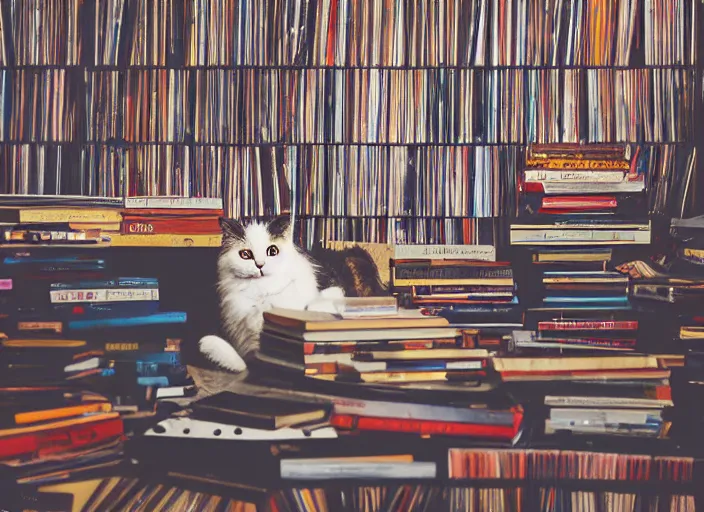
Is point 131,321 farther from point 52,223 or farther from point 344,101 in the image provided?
point 344,101

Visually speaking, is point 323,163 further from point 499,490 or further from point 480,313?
point 499,490

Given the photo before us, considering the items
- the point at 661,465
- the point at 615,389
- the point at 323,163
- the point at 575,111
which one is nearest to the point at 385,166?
the point at 323,163

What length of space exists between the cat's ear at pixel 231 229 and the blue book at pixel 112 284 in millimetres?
278

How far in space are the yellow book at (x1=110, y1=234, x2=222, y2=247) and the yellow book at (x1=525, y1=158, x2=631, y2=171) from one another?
1075mm

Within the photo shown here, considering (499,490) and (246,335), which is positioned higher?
(246,335)

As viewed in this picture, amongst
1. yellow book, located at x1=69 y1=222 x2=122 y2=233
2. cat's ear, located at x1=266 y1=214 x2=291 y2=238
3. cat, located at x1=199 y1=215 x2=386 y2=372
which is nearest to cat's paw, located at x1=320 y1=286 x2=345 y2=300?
cat, located at x1=199 y1=215 x2=386 y2=372

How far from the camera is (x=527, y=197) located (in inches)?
77.0

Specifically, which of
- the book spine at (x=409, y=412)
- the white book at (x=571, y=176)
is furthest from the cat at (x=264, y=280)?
the white book at (x=571, y=176)

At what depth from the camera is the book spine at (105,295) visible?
1.95 m

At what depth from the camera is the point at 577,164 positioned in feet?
6.35

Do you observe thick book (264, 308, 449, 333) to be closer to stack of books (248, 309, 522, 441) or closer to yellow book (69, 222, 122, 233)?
stack of books (248, 309, 522, 441)

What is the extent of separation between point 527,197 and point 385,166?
47 cm

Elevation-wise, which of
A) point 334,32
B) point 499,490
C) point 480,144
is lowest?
point 499,490

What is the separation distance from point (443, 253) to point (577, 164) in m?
0.52
